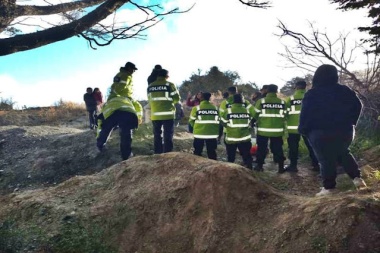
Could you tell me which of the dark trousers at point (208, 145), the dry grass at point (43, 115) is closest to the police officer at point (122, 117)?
the dark trousers at point (208, 145)

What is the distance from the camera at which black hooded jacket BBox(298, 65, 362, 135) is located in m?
5.73

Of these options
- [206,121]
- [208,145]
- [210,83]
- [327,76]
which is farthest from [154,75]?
[210,83]

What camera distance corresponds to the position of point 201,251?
14.9 feet

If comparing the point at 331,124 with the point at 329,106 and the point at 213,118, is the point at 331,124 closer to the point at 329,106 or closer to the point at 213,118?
the point at 329,106

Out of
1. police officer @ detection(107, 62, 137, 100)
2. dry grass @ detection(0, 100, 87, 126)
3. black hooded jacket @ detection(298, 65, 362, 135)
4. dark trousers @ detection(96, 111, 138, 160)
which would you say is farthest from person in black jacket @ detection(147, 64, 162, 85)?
dry grass @ detection(0, 100, 87, 126)

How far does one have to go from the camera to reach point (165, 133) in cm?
903

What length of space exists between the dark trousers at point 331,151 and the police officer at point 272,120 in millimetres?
2463

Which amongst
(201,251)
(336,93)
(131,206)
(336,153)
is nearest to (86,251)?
(131,206)

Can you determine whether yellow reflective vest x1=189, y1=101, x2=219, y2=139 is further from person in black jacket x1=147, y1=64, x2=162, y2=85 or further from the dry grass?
the dry grass

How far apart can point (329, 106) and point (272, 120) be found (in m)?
2.61

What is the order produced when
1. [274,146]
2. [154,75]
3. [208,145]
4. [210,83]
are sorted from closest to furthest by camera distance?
[274,146]
[154,75]
[208,145]
[210,83]

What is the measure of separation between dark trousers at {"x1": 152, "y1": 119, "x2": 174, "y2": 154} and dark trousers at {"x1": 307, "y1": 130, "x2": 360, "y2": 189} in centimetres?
384

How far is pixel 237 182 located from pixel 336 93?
2068 mm

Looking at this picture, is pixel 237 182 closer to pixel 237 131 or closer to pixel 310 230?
pixel 310 230
